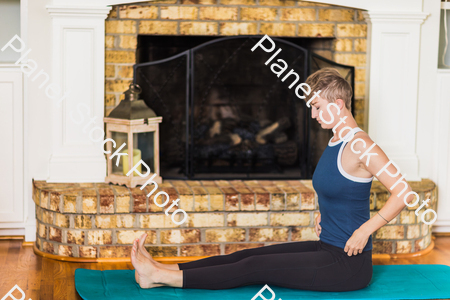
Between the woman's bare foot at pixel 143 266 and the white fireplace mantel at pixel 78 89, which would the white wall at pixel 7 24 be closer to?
the white fireplace mantel at pixel 78 89

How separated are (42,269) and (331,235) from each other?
140 cm

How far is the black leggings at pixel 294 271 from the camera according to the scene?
2.11 m

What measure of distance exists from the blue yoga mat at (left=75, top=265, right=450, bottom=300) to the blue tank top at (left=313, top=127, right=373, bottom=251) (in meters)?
0.25

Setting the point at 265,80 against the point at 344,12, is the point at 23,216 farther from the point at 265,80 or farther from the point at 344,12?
the point at 344,12

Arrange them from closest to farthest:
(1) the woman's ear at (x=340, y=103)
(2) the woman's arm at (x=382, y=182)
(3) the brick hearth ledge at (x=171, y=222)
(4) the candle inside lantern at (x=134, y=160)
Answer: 1. (2) the woman's arm at (x=382, y=182)
2. (1) the woman's ear at (x=340, y=103)
3. (3) the brick hearth ledge at (x=171, y=222)
4. (4) the candle inside lantern at (x=134, y=160)

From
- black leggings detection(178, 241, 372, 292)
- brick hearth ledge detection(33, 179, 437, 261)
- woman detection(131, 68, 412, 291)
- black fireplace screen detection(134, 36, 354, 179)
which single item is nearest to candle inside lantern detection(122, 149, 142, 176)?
brick hearth ledge detection(33, 179, 437, 261)

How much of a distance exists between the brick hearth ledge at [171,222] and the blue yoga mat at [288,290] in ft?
0.91

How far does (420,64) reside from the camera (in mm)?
3260

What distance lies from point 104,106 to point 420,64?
180 centimetres

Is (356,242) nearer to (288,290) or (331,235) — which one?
(331,235)

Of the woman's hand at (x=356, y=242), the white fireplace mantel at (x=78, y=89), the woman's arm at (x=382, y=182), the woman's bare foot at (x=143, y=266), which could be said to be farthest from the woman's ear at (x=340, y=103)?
the white fireplace mantel at (x=78, y=89)

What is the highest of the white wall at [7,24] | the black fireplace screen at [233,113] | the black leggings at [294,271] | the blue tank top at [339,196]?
the white wall at [7,24]

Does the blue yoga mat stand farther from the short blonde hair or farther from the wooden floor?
the short blonde hair

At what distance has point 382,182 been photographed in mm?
1969
